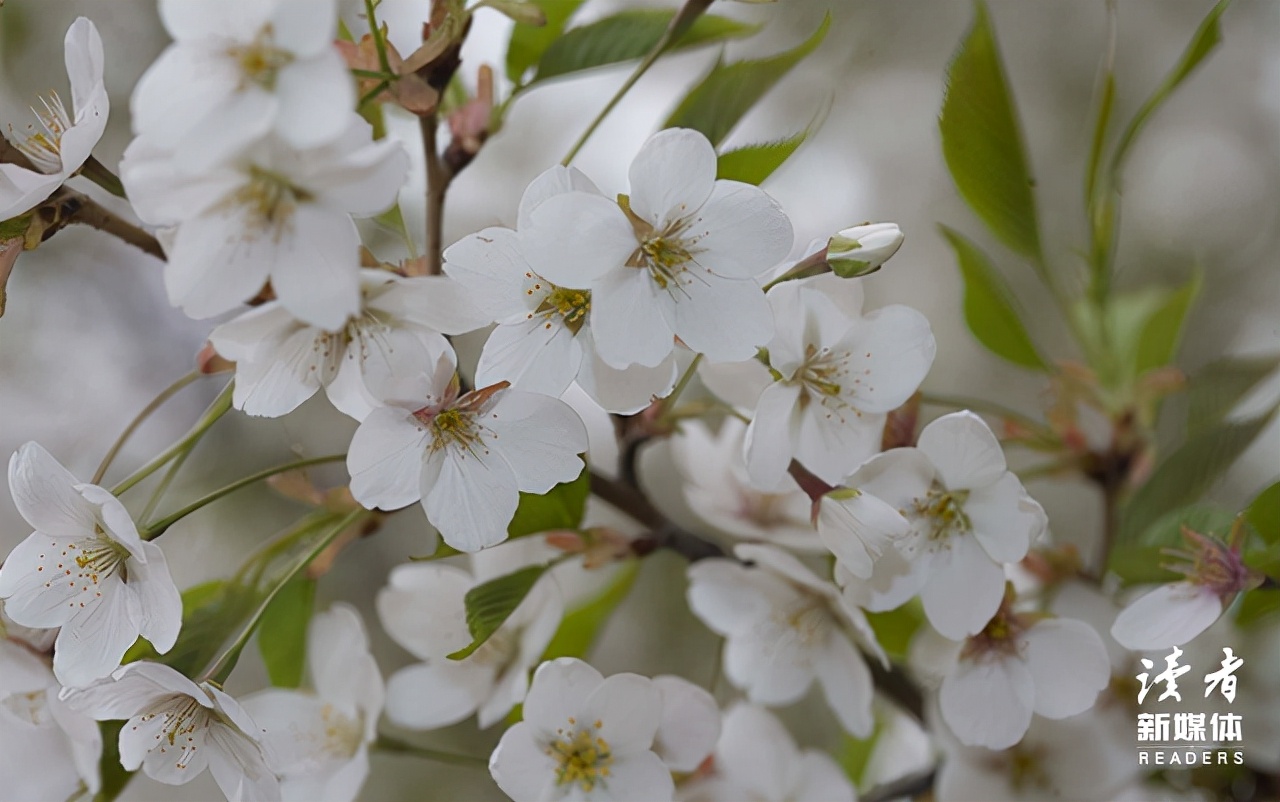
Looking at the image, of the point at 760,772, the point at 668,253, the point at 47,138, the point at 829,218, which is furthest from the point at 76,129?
the point at 829,218

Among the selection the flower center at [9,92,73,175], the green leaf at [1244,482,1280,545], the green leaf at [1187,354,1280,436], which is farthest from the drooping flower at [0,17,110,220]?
the green leaf at [1187,354,1280,436]

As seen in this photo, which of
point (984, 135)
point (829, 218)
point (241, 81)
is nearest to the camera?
point (241, 81)

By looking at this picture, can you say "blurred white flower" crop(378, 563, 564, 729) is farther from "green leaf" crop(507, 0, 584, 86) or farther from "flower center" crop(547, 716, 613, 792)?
"green leaf" crop(507, 0, 584, 86)

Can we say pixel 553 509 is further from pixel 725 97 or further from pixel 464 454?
pixel 725 97

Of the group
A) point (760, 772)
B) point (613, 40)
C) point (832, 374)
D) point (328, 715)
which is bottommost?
point (760, 772)

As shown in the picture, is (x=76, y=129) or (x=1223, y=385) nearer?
(x=76, y=129)

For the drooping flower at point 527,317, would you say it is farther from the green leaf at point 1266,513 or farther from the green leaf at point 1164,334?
the green leaf at point 1164,334
